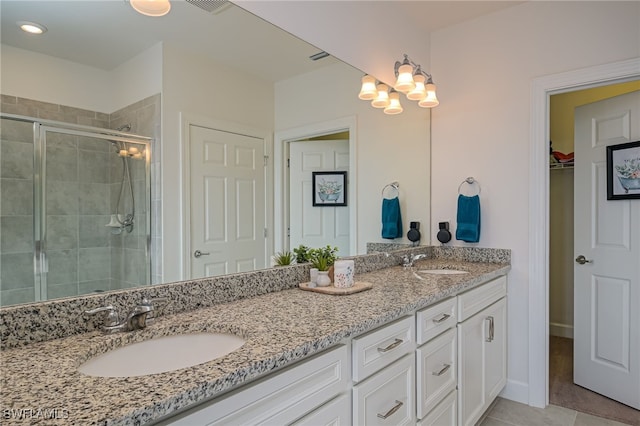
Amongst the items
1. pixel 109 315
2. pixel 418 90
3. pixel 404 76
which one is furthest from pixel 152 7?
pixel 418 90

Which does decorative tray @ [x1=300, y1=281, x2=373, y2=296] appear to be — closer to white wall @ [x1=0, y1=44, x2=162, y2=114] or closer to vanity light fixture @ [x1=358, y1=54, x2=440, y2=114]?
white wall @ [x1=0, y1=44, x2=162, y2=114]

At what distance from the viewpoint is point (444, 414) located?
1.63 m

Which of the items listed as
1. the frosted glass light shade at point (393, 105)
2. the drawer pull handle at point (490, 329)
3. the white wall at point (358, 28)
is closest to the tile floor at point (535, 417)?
the drawer pull handle at point (490, 329)

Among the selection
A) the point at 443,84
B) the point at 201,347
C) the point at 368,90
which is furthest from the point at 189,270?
the point at 443,84

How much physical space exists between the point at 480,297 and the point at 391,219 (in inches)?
29.3

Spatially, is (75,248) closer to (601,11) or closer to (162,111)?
(162,111)

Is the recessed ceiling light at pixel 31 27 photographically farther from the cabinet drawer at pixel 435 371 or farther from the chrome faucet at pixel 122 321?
the cabinet drawer at pixel 435 371

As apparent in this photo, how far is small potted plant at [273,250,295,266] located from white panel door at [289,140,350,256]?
0.16ft

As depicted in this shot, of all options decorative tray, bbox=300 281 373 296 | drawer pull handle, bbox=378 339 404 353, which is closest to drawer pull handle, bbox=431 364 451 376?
drawer pull handle, bbox=378 339 404 353

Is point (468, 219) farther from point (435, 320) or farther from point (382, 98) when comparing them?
point (435, 320)

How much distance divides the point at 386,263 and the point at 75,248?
173 centimetres

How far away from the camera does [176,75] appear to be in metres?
1.31

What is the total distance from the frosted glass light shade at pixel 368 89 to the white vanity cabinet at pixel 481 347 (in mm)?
1273

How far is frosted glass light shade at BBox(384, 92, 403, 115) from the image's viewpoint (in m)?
2.40
